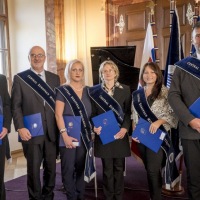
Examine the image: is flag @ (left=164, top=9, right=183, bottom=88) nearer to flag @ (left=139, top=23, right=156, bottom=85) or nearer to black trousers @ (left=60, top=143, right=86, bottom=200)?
flag @ (left=139, top=23, right=156, bottom=85)

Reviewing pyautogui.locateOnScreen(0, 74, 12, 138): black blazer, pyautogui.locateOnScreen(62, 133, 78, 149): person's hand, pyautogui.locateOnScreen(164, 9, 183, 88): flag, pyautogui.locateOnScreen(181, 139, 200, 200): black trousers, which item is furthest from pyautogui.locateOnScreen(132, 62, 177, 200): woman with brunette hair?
pyautogui.locateOnScreen(0, 74, 12, 138): black blazer

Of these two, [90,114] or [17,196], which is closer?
[90,114]

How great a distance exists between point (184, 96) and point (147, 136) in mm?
390

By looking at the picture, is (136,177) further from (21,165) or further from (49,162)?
(21,165)

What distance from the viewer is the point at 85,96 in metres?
2.22

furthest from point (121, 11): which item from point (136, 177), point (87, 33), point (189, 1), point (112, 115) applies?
point (112, 115)

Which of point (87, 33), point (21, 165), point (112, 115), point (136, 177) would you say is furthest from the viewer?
point (87, 33)

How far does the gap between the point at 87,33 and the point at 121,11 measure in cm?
66

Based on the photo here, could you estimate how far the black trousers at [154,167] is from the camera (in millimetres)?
2088

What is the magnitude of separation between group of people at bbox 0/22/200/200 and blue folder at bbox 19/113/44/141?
2cm

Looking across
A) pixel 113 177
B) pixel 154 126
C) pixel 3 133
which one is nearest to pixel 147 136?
pixel 154 126

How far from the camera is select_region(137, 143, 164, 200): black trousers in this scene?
2088 millimetres

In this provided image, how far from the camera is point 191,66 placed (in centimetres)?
193

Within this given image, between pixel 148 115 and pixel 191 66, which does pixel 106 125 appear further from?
pixel 191 66
